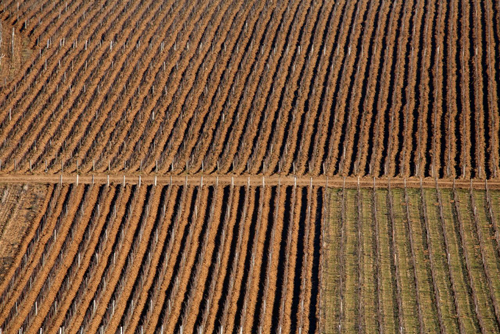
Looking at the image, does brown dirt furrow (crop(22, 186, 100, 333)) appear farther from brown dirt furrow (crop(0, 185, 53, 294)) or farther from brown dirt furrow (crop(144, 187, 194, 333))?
brown dirt furrow (crop(144, 187, 194, 333))

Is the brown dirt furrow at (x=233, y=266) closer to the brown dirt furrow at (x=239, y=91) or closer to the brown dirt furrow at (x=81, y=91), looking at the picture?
the brown dirt furrow at (x=239, y=91)

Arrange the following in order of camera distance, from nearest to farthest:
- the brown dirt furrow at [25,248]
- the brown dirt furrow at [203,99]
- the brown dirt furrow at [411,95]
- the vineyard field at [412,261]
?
the vineyard field at [412,261], the brown dirt furrow at [25,248], the brown dirt furrow at [411,95], the brown dirt furrow at [203,99]

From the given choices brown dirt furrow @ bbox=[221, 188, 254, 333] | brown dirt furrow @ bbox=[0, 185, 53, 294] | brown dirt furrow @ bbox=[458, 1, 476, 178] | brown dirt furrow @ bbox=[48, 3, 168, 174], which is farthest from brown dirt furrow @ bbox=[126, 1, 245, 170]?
brown dirt furrow @ bbox=[458, 1, 476, 178]

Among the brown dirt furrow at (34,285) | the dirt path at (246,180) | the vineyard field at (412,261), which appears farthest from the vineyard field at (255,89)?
the brown dirt furrow at (34,285)

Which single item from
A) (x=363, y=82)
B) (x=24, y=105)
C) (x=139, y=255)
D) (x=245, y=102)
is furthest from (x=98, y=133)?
(x=363, y=82)

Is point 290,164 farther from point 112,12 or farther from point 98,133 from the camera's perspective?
point 112,12
